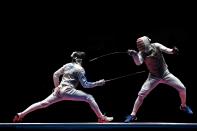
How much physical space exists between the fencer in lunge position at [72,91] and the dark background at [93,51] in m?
0.49

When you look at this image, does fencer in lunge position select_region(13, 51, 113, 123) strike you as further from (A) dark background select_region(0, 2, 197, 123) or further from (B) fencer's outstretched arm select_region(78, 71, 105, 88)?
(A) dark background select_region(0, 2, 197, 123)

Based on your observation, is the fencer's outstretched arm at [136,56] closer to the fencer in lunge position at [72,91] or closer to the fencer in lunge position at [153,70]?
the fencer in lunge position at [153,70]

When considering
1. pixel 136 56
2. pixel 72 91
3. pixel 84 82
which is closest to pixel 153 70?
pixel 136 56

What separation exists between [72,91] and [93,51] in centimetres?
71

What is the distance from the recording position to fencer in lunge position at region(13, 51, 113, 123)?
380 centimetres

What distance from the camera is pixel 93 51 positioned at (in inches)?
173

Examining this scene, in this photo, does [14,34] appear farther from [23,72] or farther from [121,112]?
[121,112]

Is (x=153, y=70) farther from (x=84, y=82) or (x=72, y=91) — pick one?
(x=72, y=91)

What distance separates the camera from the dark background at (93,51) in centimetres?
436

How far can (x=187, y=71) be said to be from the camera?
433cm

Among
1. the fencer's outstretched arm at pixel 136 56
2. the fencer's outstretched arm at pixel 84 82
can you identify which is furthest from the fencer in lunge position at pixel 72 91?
the fencer's outstretched arm at pixel 136 56

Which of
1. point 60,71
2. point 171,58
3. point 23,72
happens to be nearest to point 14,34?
point 23,72

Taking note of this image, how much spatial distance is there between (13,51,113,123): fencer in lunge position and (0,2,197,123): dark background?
49 cm

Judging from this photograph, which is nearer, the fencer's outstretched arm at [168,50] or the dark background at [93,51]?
the fencer's outstretched arm at [168,50]
